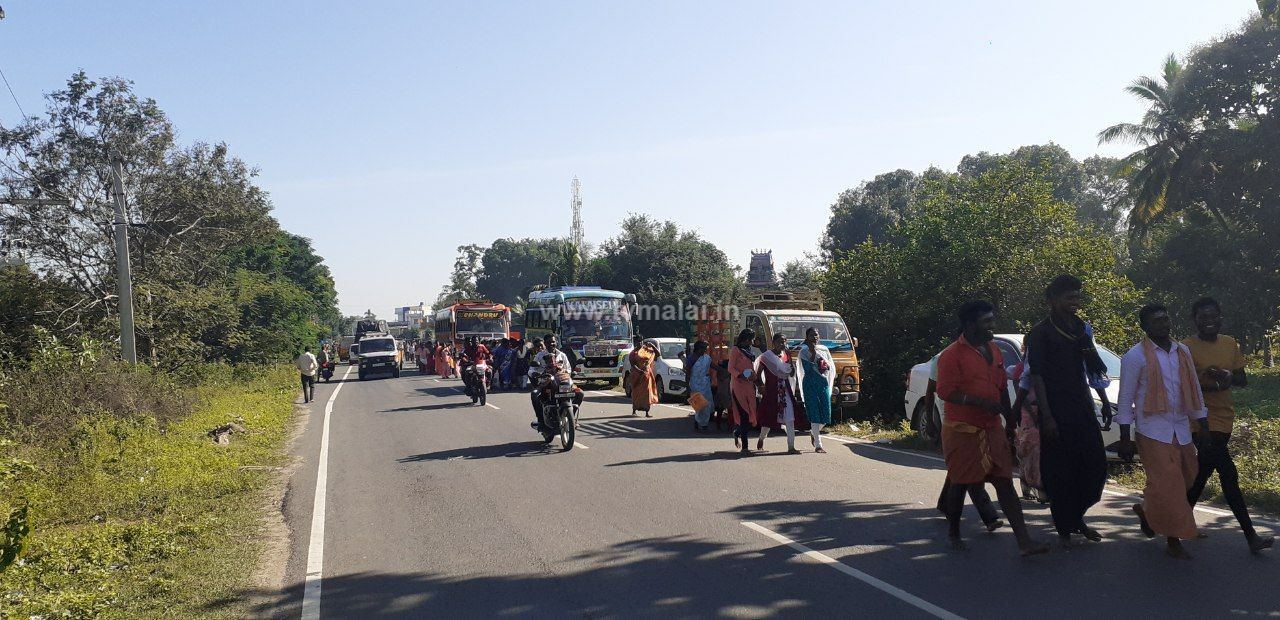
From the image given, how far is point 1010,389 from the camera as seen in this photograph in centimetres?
1080

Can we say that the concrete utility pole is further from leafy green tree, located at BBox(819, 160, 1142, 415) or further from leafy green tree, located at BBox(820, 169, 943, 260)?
leafy green tree, located at BBox(820, 169, 943, 260)

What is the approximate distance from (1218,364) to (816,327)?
11520 millimetres

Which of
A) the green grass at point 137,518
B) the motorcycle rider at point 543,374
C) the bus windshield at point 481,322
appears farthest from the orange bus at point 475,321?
the motorcycle rider at point 543,374

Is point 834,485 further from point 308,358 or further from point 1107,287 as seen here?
point 308,358

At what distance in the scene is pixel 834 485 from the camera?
979 centimetres

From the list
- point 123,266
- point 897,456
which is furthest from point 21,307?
point 897,456

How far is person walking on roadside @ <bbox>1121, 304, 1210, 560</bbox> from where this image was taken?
6.29 meters

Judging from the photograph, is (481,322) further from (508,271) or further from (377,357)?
(508,271)

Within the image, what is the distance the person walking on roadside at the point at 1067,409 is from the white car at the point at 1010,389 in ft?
4.17

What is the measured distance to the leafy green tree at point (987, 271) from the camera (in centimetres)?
2084

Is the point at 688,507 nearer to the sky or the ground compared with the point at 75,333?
nearer to the ground

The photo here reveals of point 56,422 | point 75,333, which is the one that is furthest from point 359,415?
point 75,333

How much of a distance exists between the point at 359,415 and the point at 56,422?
7.77m

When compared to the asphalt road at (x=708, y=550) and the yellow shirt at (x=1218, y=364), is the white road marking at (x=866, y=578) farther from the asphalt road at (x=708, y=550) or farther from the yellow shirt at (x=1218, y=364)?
the yellow shirt at (x=1218, y=364)
